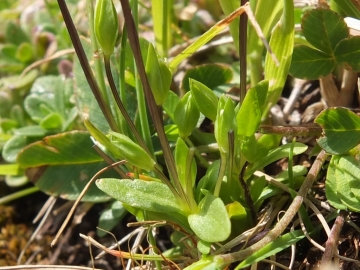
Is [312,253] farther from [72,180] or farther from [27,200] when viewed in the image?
[27,200]

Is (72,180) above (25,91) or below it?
below

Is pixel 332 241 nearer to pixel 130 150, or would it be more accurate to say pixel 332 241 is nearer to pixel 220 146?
pixel 220 146

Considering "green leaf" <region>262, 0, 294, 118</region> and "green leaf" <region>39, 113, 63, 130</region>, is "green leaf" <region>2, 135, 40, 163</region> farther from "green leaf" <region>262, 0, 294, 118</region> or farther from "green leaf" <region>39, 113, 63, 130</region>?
"green leaf" <region>262, 0, 294, 118</region>

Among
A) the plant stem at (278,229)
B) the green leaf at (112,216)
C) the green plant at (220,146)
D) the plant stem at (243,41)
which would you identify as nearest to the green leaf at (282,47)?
the green plant at (220,146)

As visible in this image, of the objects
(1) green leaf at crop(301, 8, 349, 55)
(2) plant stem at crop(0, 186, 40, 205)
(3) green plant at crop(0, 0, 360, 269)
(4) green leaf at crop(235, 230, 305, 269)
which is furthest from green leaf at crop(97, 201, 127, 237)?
(1) green leaf at crop(301, 8, 349, 55)

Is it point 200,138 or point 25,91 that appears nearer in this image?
point 200,138

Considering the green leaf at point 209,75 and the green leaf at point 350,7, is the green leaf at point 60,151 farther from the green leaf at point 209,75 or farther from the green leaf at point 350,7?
the green leaf at point 350,7

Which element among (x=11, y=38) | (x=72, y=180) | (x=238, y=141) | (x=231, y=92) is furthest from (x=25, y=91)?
(x=238, y=141)
